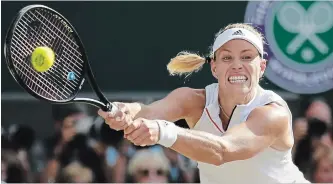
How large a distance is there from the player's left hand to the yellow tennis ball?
1.59ft

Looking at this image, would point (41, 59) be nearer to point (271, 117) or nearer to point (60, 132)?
point (271, 117)

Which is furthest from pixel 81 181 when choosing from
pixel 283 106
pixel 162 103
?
pixel 283 106

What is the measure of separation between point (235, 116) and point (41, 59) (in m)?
0.98

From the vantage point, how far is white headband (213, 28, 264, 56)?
13.0 ft

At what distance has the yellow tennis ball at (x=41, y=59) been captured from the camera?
3.59m

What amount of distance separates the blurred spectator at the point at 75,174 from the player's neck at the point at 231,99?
8.51ft

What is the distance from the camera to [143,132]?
3301mm

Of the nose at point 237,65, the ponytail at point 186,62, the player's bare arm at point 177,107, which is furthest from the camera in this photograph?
the ponytail at point 186,62

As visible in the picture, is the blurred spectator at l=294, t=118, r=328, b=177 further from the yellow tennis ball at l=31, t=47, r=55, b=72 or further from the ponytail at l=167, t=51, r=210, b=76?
the yellow tennis ball at l=31, t=47, r=55, b=72

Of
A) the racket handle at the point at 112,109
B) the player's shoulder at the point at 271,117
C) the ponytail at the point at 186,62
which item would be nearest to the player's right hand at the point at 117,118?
the racket handle at the point at 112,109

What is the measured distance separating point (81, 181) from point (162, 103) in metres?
2.41

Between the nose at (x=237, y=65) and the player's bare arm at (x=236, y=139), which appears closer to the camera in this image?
the player's bare arm at (x=236, y=139)

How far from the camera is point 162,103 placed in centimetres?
429

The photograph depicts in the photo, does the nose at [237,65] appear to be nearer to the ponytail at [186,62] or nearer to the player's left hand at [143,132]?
the ponytail at [186,62]
